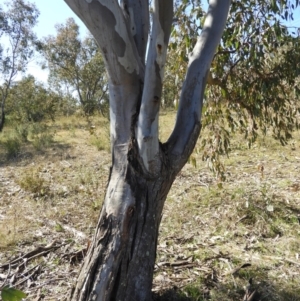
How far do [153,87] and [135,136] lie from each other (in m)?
0.32

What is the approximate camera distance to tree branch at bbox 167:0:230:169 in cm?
235

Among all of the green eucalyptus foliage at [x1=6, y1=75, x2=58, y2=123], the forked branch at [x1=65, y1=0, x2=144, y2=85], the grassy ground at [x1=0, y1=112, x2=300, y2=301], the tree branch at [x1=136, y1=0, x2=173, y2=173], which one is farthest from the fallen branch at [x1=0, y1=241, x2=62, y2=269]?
the green eucalyptus foliage at [x1=6, y1=75, x2=58, y2=123]

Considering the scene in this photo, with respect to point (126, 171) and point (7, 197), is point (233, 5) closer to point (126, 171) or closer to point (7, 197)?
point (126, 171)

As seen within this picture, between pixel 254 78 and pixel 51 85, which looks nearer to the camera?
pixel 254 78

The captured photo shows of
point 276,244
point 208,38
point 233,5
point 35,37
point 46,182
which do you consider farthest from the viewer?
point 35,37

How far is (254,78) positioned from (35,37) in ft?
46.6

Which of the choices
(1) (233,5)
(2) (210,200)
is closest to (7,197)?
(2) (210,200)

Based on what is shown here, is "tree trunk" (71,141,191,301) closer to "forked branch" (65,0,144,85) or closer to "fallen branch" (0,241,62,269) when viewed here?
"forked branch" (65,0,144,85)

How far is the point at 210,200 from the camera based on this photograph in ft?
15.5

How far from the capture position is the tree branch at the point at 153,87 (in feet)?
6.89

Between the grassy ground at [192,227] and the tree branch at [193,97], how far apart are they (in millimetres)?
1153

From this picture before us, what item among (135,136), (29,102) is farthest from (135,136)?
(29,102)

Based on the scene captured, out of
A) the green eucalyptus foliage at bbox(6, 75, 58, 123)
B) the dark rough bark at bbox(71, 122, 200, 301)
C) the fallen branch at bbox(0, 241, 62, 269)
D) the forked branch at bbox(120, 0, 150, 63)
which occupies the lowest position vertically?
the fallen branch at bbox(0, 241, 62, 269)

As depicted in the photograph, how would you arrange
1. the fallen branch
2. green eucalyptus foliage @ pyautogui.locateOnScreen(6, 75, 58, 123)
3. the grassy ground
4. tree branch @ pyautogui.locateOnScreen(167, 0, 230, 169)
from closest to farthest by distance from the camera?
tree branch @ pyautogui.locateOnScreen(167, 0, 230, 169) → the grassy ground → the fallen branch → green eucalyptus foliage @ pyautogui.locateOnScreen(6, 75, 58, 123)
